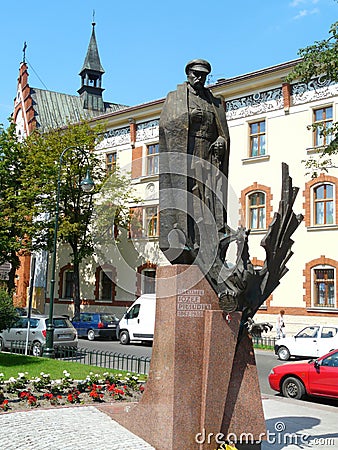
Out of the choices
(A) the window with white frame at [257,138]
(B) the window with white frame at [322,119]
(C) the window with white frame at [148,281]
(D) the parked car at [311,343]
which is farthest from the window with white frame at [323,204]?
(C) the window with white frame at [148,281]

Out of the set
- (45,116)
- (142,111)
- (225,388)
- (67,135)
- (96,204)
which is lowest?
(225,388)

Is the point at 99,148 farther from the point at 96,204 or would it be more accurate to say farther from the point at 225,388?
the point at 225,388

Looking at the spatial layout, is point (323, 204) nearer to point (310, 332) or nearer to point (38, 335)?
point (310, 332)

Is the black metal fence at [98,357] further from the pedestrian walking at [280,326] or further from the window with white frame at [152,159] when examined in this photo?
the window with white frame at [152,159]

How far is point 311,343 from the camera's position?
763 inches

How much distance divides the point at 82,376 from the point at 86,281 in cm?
2414

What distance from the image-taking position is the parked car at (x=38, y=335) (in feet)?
63.8

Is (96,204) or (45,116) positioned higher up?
(45,116)

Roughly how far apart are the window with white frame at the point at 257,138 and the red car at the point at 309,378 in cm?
1744

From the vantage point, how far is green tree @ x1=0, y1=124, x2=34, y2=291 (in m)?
32.8

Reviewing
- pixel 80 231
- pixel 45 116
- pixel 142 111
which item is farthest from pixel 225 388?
pixel 45 116

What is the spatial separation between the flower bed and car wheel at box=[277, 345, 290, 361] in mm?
9712

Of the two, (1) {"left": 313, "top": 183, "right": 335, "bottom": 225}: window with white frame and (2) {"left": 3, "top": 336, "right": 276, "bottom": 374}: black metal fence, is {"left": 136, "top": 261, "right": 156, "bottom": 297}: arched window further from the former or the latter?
(1) {"left": 313, "top": 183, "right": 335, "bottom": 225}: window with white frame

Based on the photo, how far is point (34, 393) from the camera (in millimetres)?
10086
